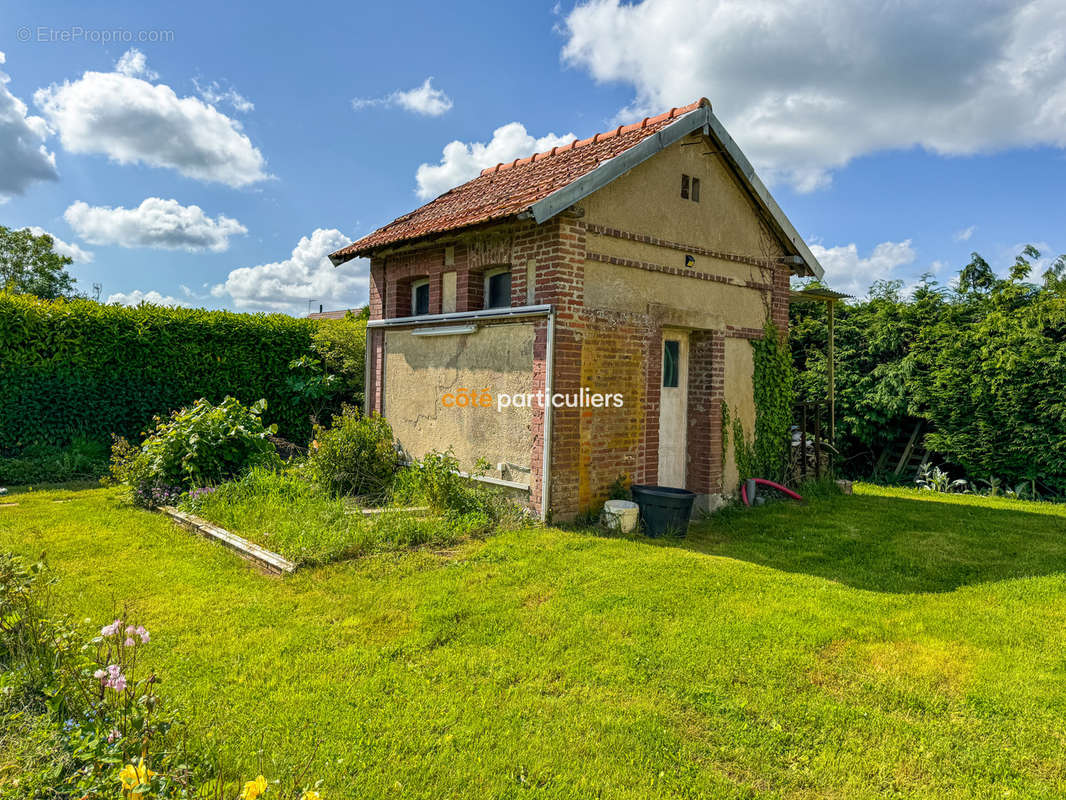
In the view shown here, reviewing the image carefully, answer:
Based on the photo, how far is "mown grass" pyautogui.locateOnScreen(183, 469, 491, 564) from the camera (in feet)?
20.4

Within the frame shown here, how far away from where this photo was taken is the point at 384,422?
32.6 feet

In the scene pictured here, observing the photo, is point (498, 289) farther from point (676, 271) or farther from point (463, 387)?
point (676, 271)

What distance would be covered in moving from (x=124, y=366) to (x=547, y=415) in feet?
28.3

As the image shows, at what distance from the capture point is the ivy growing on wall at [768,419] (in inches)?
380

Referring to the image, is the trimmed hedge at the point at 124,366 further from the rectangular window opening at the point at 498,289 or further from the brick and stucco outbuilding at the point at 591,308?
the rectangular window opening at the point at 498,289

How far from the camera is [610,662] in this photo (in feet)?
13.3

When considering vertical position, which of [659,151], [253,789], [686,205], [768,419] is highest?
[659,151]

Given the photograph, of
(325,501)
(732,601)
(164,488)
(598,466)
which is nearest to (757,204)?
(598,466)

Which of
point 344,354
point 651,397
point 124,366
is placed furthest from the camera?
point 344,354

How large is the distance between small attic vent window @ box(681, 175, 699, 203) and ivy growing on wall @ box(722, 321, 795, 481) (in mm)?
2532

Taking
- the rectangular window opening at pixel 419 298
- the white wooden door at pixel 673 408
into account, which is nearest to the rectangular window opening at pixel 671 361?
the white wooden door at pixel 673 408

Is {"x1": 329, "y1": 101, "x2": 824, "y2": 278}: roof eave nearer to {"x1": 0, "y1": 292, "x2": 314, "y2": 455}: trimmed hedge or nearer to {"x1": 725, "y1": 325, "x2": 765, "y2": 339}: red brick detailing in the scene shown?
{"x1": 725, "y1": 325, "x2": 765, "y2": 339}: red brick detailing

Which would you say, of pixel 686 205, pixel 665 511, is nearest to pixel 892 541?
pixel 665 511

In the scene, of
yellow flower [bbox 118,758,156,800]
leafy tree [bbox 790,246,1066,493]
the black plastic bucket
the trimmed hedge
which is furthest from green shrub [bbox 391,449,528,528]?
leafy tree [bbox 790,246,1066,493]
